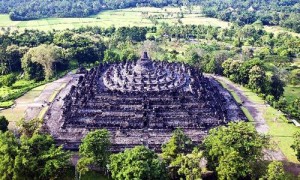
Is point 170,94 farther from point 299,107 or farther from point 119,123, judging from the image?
point 299,107

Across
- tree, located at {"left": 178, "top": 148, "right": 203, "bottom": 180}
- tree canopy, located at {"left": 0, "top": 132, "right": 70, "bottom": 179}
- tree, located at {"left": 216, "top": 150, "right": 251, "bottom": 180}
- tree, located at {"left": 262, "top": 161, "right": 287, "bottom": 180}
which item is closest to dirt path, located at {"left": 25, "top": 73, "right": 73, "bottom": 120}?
tree canopy, located at {"left": 0, "top": 132, "right": 70, "bottom": 179}

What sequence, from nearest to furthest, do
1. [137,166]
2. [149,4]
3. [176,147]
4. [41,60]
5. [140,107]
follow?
1. [137,166]
2. [176,147]
3. [140,107]
4. [41,60]
5. [149,4]

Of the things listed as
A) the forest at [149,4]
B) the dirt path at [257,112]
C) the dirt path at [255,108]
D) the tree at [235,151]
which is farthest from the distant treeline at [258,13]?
the tree at [235,151]

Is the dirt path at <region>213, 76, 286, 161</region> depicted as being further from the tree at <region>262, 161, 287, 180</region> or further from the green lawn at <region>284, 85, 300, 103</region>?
the green lawn at <region>284, 85, 300, 103</region>

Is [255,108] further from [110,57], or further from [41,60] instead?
[41,60]

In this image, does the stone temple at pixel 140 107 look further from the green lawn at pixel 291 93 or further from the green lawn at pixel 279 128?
the green lawn at pixel 291 93

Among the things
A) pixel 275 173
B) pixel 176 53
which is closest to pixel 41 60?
pixel 176 53
